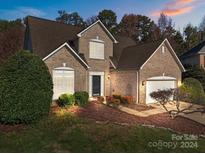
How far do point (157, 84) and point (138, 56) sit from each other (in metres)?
3.21

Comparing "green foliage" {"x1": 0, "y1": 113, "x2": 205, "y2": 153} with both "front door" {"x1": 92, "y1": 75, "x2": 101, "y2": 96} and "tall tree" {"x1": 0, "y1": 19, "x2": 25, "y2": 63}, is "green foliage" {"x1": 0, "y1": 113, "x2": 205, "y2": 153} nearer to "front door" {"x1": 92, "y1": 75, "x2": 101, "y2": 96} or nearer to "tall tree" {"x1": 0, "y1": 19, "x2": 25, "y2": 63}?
"front door" {"x1": 92, "y1": 75, "x2": 101, "y2": 96}

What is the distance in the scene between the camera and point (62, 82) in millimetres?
17234

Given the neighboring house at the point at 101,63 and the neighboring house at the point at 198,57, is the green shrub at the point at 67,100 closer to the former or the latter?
the neighboring house at the point at 101,63

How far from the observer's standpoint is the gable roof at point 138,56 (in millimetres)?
19641

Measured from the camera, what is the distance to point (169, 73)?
21.4 m

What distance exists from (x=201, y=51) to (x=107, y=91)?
18174 mm

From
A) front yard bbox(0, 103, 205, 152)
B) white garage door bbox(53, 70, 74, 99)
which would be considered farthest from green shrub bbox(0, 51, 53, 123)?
white garage door bbox(53, 70, 74, 99)

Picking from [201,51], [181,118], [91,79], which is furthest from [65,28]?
[201,51]

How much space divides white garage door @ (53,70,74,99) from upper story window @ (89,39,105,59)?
352 cm

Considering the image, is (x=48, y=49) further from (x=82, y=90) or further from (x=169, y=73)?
(x=169, y=73)

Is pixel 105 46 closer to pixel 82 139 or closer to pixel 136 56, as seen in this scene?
pixel 136 56

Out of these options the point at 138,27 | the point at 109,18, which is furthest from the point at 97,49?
the point at 138,27

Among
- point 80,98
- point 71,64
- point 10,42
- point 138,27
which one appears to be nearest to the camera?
point 80,98

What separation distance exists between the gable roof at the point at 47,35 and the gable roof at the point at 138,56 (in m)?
5.50
